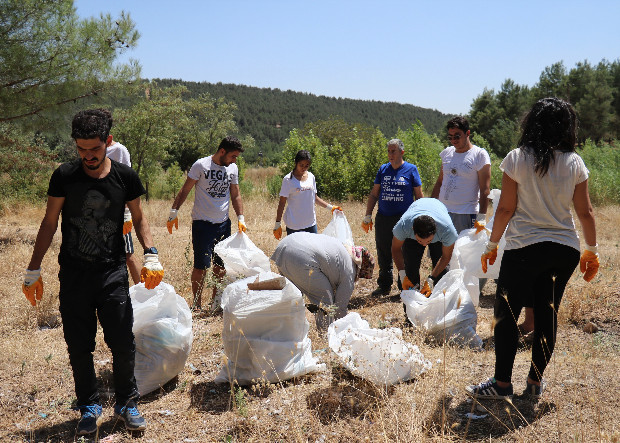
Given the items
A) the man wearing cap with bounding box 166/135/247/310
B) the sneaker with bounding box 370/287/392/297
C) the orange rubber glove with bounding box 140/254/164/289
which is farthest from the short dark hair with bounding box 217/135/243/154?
the sneaker with bounding box 370/287/392/297

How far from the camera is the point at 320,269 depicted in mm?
3332

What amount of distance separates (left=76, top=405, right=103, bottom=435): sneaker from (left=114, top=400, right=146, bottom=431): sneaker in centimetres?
9

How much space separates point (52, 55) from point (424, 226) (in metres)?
6.69

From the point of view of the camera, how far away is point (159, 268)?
263 cm

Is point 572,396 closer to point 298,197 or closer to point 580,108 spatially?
point 298,197

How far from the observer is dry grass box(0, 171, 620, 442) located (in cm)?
232

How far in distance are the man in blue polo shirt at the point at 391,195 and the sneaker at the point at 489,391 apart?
2.23 metres

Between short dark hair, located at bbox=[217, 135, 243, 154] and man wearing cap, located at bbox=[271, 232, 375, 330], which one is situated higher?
short dark hair, located at bbox=[217, 135, 243, 154]

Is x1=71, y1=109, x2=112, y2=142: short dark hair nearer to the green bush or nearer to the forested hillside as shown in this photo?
the green bush

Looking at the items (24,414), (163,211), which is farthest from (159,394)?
(163,211)

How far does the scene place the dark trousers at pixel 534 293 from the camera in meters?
2.42

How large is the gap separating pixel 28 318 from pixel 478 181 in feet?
12.6

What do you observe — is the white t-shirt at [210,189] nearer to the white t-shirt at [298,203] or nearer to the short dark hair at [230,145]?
the short dark hair at [230,145]

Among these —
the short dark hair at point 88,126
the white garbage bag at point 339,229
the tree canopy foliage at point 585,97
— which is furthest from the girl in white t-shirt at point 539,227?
the tree canopy foliage at point 585,97
